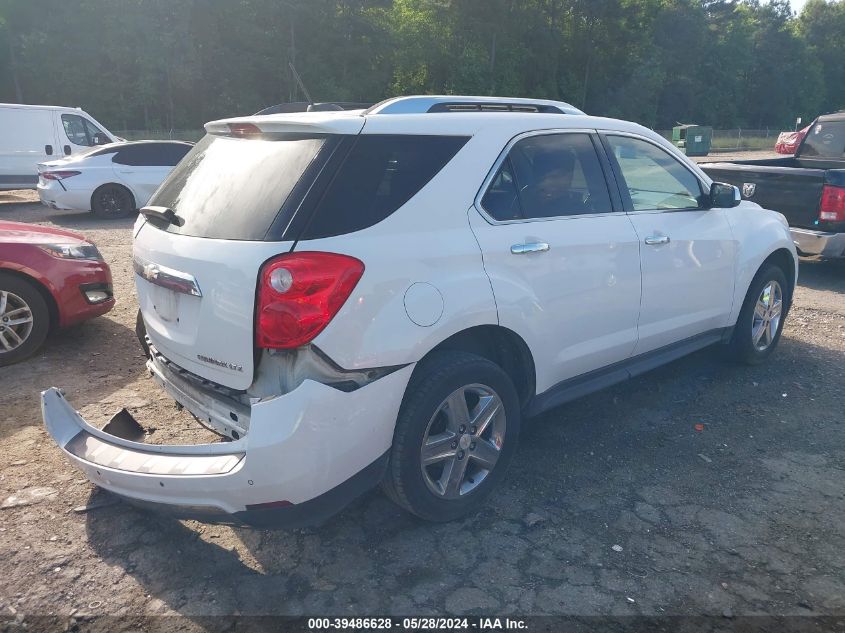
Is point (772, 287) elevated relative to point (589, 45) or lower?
lower

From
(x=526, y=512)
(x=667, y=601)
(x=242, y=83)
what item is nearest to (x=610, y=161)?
(x=526, y=512)

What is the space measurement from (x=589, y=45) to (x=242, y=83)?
3115 cm

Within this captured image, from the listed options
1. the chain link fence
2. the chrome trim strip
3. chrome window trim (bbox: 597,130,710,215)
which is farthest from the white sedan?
the chain link fence

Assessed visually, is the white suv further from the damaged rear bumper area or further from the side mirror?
the side mirror

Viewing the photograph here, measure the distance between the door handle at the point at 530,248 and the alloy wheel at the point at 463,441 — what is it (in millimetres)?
670

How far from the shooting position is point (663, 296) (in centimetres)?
412

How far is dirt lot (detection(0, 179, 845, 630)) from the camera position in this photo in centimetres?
270

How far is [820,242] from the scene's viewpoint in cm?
721

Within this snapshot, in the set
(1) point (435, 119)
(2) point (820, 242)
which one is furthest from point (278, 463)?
(2) point (820, 242)

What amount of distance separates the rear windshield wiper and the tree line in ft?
128

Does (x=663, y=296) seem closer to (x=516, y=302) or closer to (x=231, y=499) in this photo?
(x=516, y=302)

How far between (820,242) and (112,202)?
11.8 meters

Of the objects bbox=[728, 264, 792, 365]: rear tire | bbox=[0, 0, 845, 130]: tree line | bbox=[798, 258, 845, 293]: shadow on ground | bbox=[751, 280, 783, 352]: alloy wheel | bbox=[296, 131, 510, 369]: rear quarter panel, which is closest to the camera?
bbox=[296, 131, 510, 369]: rear quarter panel

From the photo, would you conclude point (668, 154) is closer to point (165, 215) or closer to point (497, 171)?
point (497, 171)
